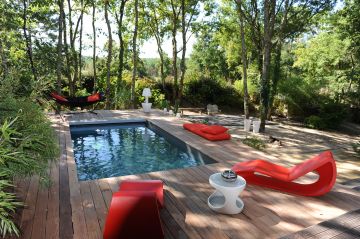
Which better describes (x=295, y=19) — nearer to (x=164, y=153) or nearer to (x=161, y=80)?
(x=164, y=153)

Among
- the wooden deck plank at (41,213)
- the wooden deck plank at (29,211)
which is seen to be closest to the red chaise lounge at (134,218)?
the wooden deck plank at (41,213)

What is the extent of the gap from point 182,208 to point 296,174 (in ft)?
4.90

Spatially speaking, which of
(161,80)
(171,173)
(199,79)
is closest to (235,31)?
(199,79)

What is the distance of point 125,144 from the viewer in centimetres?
643

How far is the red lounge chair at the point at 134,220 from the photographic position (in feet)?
7.31

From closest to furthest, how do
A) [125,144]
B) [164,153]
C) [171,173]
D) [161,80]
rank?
[171,173] < [164,153] < [125,144] < [161,80]

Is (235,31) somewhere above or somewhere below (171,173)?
above

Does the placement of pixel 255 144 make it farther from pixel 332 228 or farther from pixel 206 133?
pixel 332 228

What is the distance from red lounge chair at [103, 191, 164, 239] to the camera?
7.31 feet

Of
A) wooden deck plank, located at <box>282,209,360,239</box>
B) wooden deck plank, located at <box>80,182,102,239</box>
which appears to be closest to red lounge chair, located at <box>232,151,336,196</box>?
wooden deck plank, located at <box>282,209,360,239</box>

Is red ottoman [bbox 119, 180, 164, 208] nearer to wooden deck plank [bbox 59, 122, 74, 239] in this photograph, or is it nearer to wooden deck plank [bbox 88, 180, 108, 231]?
wooden deck plank [bbox 88, 180, 108, 231]

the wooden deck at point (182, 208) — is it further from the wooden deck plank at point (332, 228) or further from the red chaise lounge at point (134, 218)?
the red chaise lounge at point (134, 218)

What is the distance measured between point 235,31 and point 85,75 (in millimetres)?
9342

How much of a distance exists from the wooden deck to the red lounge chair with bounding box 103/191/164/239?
0.94 ft
